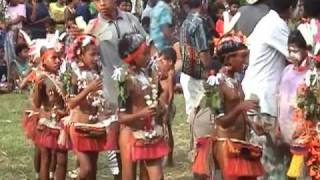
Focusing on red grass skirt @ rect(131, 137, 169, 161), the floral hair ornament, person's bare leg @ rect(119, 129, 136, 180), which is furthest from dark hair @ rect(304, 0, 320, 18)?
the floral hair ornament

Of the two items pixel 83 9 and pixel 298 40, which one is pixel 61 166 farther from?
pixel 83 9

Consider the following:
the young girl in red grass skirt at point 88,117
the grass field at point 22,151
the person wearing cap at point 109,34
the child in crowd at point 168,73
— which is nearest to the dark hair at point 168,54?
the child in crowd at point 168,73

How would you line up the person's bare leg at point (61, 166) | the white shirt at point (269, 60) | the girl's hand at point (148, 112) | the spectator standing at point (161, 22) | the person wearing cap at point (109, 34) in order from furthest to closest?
1. the spectator standing at point (161, 22)
2. the person's bare leg at point (61, 166)
3. the person wearing cap at point (109, 34)
4. the girl's hand at point (148, 112)
5. the white shirt at point (269, 60)

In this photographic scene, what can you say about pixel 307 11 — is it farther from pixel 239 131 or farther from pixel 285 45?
pixel 239 131

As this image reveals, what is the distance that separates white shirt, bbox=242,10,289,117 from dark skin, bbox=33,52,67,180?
2266 millimetres

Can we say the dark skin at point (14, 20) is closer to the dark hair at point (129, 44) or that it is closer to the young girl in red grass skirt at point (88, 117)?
the young girl in red grass skirt at point (88, 117)

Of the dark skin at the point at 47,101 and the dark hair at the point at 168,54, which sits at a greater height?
the dark hair at the point at 168,54

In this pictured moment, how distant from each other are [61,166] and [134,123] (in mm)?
1356

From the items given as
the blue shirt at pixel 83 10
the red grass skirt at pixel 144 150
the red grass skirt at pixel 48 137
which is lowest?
the red grass skirt at pixel 48 137

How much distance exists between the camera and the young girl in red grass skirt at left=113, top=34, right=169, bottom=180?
768cm

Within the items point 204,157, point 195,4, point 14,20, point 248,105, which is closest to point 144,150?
point 204,157

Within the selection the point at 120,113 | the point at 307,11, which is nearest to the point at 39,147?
the point at 120,113

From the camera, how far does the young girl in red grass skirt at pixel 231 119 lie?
7.11 m

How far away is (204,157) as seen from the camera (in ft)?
25.0
